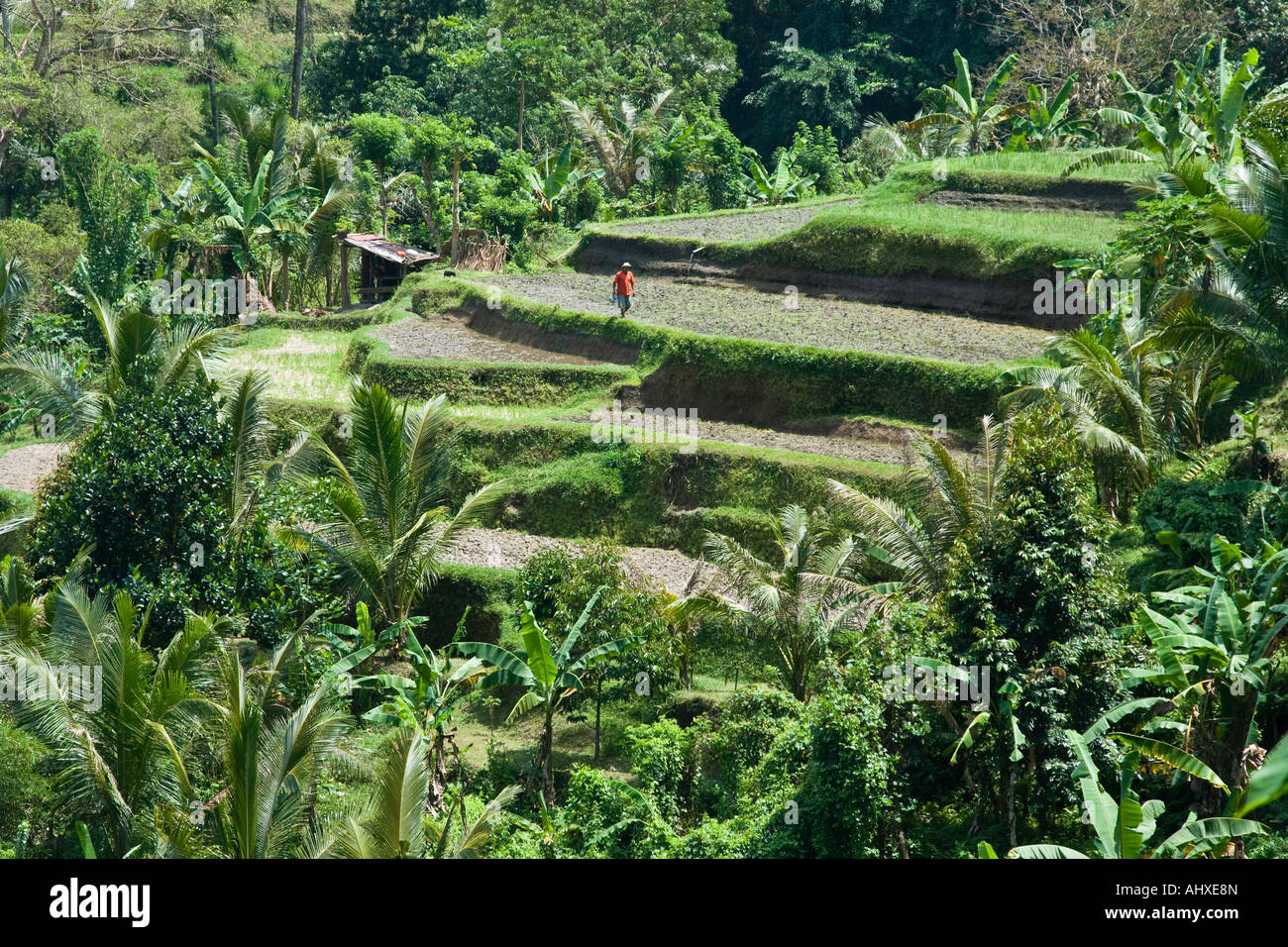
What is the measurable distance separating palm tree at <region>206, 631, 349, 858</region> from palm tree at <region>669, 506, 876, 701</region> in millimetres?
5397

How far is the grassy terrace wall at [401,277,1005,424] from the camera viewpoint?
19906 millimetres

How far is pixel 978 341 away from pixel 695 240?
8350mm

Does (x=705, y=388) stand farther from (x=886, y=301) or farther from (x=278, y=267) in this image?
(x=278, y=267)

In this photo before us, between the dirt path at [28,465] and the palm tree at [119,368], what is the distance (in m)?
5.14

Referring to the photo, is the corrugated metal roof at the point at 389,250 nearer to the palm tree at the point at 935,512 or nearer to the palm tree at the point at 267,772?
the palm tree at the point at 935,512

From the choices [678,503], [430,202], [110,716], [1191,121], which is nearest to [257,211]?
[430,202]

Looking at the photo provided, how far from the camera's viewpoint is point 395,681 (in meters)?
14.3

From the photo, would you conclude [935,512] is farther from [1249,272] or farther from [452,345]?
[452,345]

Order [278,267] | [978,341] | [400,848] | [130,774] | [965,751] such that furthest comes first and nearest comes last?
[278,267] → [978,341] → [965,751] → [130,774] → [400,848]

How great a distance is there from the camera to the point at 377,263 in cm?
3266

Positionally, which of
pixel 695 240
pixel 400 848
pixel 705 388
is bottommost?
pixel 400 848

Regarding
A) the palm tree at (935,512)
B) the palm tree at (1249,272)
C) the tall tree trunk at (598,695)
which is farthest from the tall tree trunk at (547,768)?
the palm tree at (1249,272)
